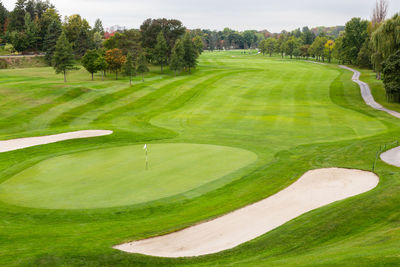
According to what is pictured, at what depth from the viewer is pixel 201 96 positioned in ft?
178

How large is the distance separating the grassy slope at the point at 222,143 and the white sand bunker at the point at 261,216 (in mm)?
533

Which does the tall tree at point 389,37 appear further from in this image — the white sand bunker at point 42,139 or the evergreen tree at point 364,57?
the evergreen tree at point 364,57

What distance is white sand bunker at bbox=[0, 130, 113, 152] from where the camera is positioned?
25969 millimetres

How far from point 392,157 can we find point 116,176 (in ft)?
56.3

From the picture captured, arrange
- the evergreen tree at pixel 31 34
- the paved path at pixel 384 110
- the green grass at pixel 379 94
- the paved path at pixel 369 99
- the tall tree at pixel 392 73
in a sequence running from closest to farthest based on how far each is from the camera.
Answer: the paved path at pixel 384 110, the paved path at pixel 369 99, the tall tree at pixel 392 73, the green grass at pixel 379 94, the evergreen tree at pixel 31 34

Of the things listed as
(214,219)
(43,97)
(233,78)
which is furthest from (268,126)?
(233,78)

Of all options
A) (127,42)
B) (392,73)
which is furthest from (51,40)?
(392,73)

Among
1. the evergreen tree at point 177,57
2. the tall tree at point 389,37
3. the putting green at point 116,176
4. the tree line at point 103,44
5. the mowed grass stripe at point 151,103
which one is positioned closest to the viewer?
the putting green at point 116,176

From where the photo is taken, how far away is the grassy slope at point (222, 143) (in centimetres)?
1066

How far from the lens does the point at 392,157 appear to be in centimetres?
2248

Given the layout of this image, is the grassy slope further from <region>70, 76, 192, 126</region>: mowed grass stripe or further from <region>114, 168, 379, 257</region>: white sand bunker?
<region>114, 168, 379, 257</region>: white sand bunker

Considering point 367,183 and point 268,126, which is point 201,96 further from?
point 367,183

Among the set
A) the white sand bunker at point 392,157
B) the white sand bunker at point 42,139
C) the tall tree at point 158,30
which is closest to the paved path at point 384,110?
the white sand bunker at point 392,157

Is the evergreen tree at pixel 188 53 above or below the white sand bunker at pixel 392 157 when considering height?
above
